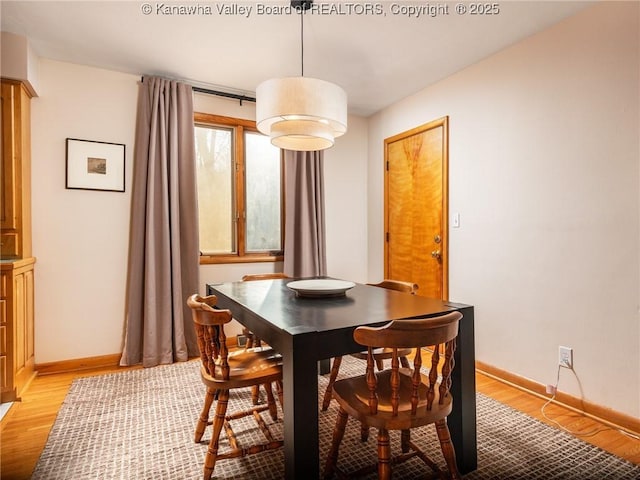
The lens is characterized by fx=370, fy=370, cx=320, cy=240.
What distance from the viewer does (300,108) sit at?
1.85 meters

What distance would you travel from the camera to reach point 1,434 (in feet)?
6.59

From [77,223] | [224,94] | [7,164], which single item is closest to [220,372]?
[77,223]

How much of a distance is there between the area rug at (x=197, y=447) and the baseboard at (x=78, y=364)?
59 cm

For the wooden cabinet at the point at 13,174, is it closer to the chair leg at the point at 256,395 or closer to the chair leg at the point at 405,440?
the chair leg at the point at 256,395

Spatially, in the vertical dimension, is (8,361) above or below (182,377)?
above

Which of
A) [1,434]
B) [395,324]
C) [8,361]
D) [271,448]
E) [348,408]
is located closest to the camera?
[395,324]

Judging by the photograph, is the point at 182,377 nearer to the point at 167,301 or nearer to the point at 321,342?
the point at 167,301

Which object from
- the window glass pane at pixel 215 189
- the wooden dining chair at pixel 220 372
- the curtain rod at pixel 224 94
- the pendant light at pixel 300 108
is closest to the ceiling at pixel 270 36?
the curtain rod at pixel 224 94

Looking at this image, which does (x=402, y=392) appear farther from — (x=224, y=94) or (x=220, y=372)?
(x=224, y=94)

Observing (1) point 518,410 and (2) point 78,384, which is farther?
(2) point 78,384

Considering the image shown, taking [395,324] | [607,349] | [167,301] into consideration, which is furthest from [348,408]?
[167,301]

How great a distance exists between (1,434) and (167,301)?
51.9 inches

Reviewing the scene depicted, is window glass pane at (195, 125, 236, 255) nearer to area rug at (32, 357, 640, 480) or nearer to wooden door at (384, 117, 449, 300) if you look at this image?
area rug at (32, 357, 640, 480)

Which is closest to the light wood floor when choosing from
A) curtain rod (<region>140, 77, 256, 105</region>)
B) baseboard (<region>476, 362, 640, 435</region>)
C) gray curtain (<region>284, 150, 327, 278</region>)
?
baseboard (<region>476, 362, 640, 435</region>)
